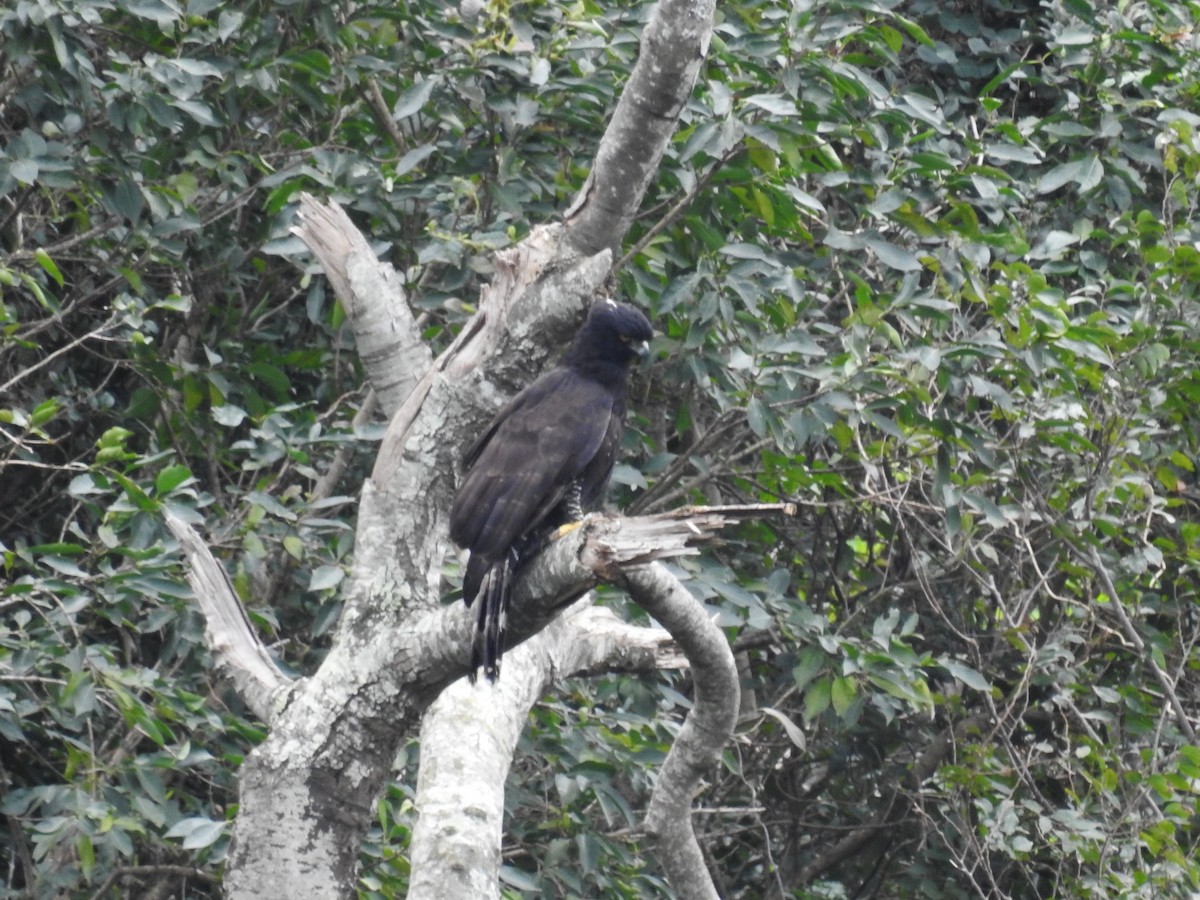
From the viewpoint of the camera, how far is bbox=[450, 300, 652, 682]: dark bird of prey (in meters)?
3.03

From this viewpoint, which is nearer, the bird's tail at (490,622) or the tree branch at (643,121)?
the bird's tail at (490,622)

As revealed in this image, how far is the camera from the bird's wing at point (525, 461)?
3.25m

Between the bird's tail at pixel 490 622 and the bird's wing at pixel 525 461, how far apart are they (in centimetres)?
14

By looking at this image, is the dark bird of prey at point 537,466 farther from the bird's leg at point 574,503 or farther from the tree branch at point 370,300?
the tree branch at point 370,300

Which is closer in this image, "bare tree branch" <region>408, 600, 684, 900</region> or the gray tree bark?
"bare tree branch" <region>408, 600, 684, 900</region>

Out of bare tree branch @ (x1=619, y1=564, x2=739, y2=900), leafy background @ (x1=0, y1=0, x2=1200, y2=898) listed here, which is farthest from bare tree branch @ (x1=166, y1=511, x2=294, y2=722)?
bare tree branch @ (x1=619, y1=564, x2=739, y2=900)

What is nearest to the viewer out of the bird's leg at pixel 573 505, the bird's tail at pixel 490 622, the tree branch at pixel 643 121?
the bird's tail at pixel 490 622

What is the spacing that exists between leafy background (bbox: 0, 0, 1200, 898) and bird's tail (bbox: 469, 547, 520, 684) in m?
0.88

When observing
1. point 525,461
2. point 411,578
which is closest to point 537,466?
point 525,461

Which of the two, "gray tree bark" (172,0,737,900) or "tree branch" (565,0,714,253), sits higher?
"tree branch" (565,0,714,253)

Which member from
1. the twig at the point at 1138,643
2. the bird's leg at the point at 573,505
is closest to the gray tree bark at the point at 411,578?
the bird's leg at the point at 573,505

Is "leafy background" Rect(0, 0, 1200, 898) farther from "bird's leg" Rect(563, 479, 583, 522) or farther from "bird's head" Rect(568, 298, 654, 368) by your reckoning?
"bird's leg" Rect(563, 479, 583, 522)

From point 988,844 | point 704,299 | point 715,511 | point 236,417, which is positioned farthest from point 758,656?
point 715,511

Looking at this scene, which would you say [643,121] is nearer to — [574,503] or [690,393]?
[574,503]
